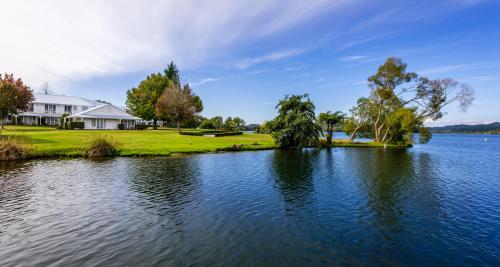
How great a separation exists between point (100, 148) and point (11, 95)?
3911 centimetres

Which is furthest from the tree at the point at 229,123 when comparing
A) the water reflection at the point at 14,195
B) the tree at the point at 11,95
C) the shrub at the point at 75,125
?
the water reflection at the point at 14,195

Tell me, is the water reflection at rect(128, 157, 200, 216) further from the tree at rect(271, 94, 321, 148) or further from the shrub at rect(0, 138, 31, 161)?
the tree at rect(271, 94, 321, 148)

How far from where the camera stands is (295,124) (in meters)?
51.4

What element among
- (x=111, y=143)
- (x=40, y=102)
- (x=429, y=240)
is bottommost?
(x=429, y=240)

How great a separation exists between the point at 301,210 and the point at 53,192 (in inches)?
639

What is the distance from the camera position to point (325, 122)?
6425 cm

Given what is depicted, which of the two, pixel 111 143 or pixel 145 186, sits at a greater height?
pixel 111 143

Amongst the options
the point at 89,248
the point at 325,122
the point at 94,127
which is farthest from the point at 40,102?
the point at 89,248

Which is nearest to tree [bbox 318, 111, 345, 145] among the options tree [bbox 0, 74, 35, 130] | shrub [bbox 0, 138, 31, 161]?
shrub [bbox 0, 138, 31, 161]

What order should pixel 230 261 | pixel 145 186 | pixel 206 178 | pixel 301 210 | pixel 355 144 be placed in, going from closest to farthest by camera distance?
1. pixel 230 261
2. pixel 301 210
3. pixel 145 186
4. pixel 206 178
5. pixel 355 144

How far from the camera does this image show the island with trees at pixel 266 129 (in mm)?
38156

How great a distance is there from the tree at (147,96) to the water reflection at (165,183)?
58.2 metres

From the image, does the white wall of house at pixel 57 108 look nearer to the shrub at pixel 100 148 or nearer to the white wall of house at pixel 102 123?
the white wall of house at pixel 102 123

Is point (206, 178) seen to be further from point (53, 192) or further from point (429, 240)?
point (429, 240)
